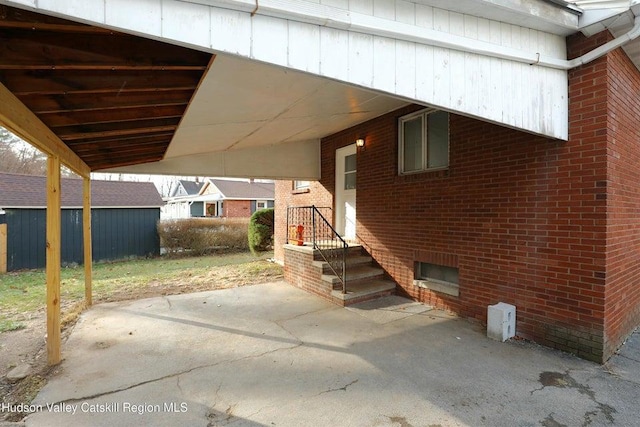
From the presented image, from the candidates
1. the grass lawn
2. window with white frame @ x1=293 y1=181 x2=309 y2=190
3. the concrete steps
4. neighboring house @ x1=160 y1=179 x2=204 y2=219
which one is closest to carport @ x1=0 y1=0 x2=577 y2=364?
the concrete steps

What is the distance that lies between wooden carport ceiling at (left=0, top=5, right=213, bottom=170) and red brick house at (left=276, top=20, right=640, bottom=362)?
385 centimetres

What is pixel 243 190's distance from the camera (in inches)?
1027

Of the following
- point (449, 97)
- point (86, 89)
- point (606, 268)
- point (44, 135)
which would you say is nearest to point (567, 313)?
point (606, 268)

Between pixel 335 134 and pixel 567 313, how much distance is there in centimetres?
564

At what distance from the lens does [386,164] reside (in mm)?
6207

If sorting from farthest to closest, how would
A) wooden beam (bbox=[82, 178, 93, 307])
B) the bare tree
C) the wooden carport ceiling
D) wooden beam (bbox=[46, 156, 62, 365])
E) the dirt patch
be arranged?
1. the bare tree
2. wooden beam (bbox=[82, 178, 93, 307])
3. wooden beam (bbox=[46, 156, 62, 365])
4. the dirt patch
5. the wooden carport ceiling

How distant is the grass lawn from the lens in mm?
6191

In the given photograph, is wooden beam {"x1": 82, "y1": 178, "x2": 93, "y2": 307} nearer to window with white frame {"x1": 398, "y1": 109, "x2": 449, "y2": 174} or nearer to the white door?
the white door

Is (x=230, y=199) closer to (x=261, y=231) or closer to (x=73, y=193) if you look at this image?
(x=73, y=193)

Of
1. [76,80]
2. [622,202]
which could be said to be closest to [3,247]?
[76,80]

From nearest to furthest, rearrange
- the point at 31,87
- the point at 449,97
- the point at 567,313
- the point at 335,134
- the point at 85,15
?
the point at 85,15, the point at 31,87, the point at 449,97, the point at 567,313, the point at 335,134

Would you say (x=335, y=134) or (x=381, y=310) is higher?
(x=335, y=134)

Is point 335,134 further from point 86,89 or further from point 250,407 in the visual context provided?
point 250,407

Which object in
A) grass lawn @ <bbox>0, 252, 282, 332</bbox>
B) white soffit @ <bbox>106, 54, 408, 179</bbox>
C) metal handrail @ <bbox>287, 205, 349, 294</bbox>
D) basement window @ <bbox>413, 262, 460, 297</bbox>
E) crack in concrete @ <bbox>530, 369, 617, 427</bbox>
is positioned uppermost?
white soffit @ <bbox>106, 54, 408, 179</bbox>
